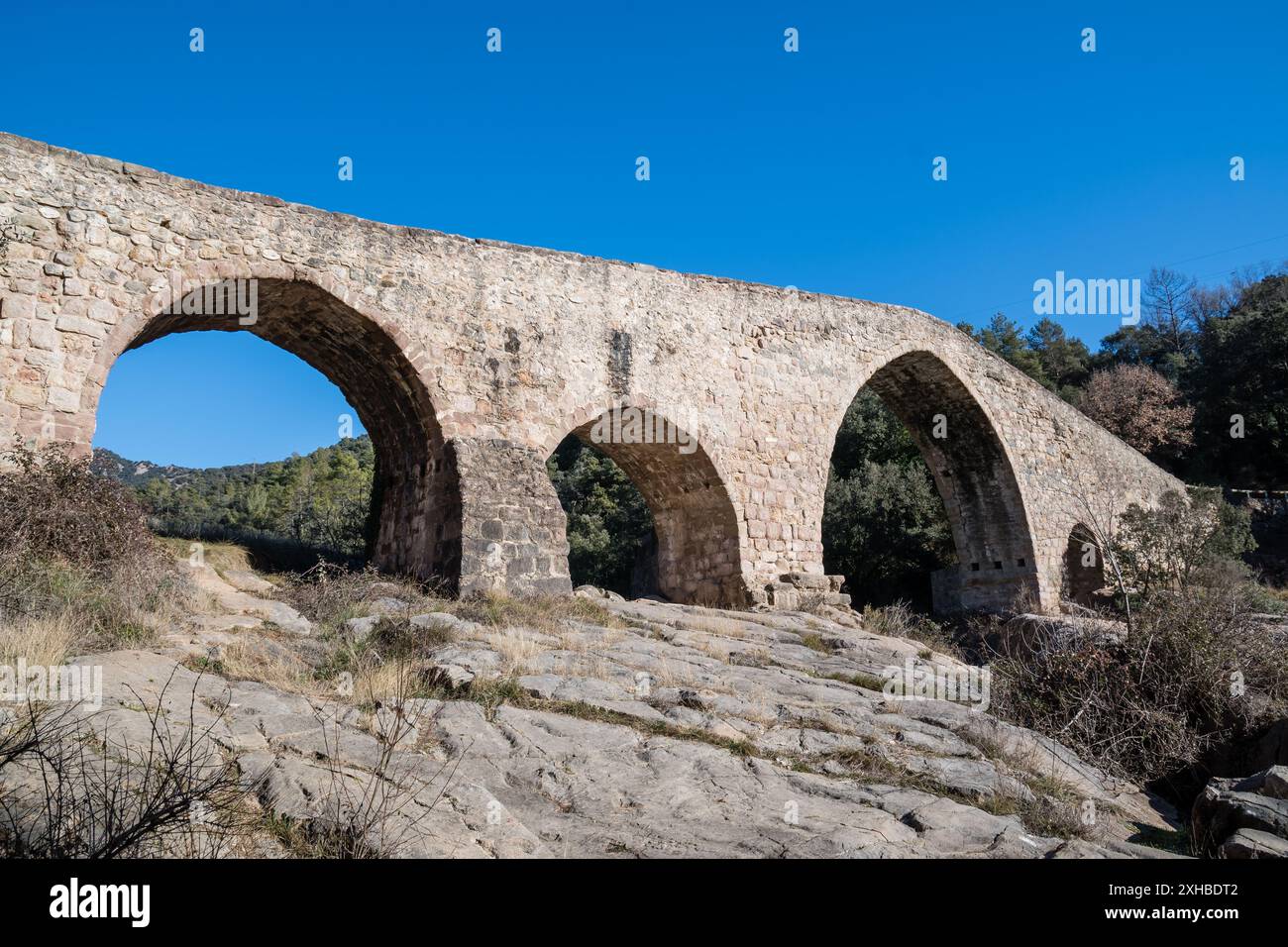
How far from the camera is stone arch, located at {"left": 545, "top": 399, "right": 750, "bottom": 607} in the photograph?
11.6 m

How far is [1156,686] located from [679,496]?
6.73 meters

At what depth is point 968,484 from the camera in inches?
653

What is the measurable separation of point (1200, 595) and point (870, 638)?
3.11 meters

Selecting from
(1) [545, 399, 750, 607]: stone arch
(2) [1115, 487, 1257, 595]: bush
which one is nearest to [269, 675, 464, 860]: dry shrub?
(1) [545, 399, 750, 607]: stone arch

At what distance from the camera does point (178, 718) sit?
4.18m

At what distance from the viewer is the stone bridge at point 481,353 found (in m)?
8.21

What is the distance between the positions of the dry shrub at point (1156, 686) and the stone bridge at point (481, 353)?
4556 millimetres

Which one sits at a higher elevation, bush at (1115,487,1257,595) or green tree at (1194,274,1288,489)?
green tree at (1194,274,1288,489)

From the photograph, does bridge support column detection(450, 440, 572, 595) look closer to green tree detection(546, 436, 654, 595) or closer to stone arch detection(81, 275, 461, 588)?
stone arch detection(81, 275, 461, 588)
